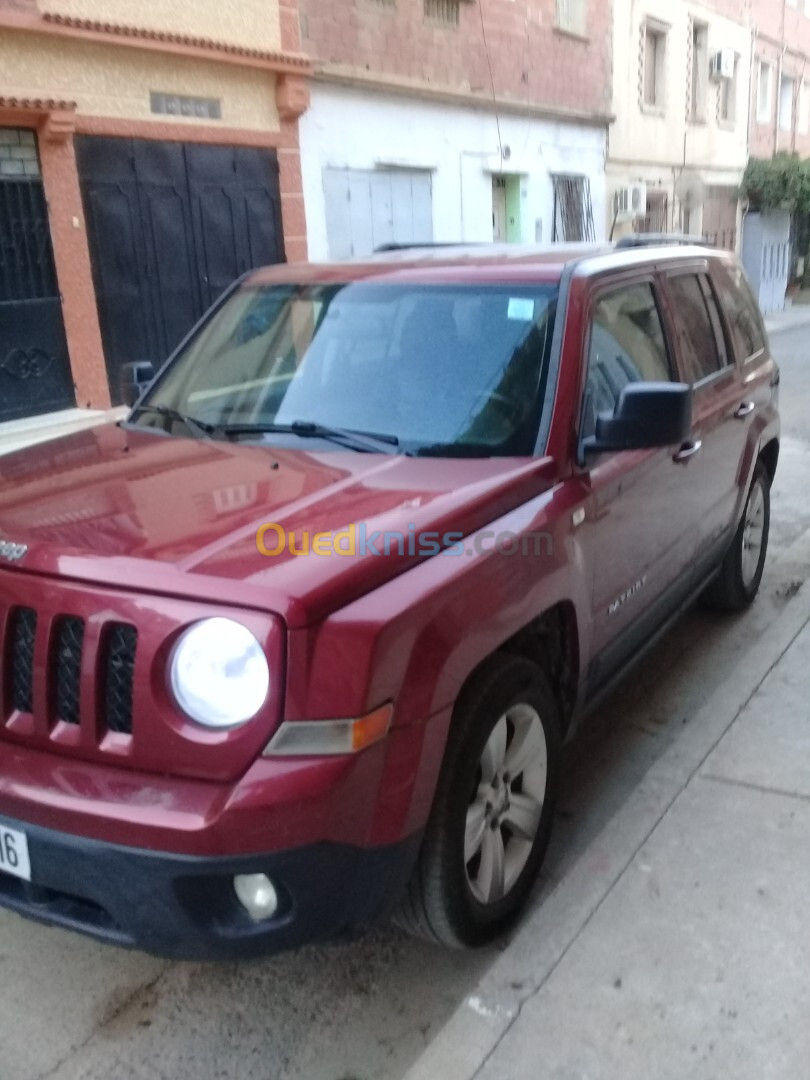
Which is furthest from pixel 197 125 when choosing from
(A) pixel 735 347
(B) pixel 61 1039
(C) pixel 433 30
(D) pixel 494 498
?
(B) pixel 61 1039

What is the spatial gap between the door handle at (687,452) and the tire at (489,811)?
1.26m

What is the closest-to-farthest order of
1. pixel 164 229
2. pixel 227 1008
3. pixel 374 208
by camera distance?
pixel 227 1008 → pixel 164 229 → pixel 374 208

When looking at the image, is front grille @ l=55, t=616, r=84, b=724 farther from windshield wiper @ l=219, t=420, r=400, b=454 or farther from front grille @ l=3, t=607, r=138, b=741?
windshield wiper @ l=219, t=420, r=400, b=454

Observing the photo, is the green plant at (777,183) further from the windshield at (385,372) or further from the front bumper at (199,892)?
the front bumper at (199,892)

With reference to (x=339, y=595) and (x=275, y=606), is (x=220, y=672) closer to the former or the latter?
(x=275, y=606)

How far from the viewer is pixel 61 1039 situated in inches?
99.0

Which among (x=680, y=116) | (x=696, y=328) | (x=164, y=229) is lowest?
(x=696, y=328)

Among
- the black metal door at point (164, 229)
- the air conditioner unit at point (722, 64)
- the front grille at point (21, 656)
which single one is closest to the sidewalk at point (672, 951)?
the front grille at point (21, 656)

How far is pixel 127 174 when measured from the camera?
8.26 m

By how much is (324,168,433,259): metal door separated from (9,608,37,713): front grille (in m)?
8.37

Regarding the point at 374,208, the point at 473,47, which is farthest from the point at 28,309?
the point at 473,47

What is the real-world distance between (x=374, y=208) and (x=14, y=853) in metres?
9.97

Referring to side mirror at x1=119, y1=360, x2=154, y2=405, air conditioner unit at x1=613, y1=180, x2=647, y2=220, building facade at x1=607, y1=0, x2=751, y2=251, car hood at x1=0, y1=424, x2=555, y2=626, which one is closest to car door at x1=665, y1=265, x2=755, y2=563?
car hood at x1=0, y1=424, x2=555, y2=626

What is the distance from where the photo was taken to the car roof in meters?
3.32
